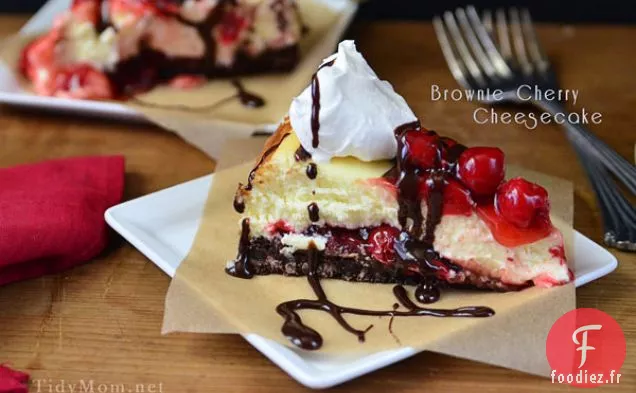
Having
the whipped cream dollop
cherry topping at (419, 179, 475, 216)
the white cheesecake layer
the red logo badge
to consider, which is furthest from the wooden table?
the whipped cream dollop

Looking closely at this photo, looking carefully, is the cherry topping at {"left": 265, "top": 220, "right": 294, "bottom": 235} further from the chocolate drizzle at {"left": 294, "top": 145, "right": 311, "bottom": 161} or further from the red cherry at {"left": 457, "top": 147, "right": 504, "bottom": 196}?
the red cherry at {"left": 457, "top": 147, "right": 504, "bottom": 196}

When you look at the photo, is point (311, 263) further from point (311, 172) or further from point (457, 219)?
point (457, 219)

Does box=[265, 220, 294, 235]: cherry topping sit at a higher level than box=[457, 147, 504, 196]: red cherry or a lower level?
lower

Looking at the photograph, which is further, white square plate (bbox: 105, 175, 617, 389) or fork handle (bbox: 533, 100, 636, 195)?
fork handle (bbox: 533, 100, 636, 195)

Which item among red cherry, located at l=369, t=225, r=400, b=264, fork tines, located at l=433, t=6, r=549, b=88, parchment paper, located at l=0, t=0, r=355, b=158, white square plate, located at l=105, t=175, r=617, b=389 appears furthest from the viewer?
fork tines, located at l=433, t=6, r=549, b=88

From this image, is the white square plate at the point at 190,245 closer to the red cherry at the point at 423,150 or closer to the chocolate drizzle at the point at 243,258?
the chocolate drizzle at the point at 243,258

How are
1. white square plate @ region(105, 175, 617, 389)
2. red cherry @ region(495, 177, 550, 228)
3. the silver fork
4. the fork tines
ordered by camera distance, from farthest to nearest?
1. the fork tines
2. the silver fork
3. red cherry @ region(495, 177, 550, 228)
4. white square plate @ region(105, 175, 617, 389)
